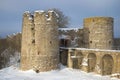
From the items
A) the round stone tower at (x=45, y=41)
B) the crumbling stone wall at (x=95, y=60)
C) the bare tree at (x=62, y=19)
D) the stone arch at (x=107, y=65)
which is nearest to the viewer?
the crumbling stone wall at (x=95, y=60)

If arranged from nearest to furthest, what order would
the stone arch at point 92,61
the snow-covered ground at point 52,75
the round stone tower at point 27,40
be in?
1. the snow-covered ground at point 52,75
2. the round stone tower at point 27,40
3. the stone arch at point 92,61

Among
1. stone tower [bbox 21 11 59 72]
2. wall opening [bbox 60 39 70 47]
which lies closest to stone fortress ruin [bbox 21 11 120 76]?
stone tower [bbox 21 11 59 72]

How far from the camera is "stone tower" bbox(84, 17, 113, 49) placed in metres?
39.9

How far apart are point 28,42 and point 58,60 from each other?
13.1 ft

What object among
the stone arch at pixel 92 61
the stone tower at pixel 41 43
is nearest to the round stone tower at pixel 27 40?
the stone tower at pixel 41 43

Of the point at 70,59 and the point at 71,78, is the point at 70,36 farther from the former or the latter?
the point at 71,78

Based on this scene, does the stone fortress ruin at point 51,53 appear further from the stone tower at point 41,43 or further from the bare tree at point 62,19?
the bare tree at point 62,19

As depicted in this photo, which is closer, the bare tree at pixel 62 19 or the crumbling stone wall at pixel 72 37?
the crumbling stone wall at pixel 72 37

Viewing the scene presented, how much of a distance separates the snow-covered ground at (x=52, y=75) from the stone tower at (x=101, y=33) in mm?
5911

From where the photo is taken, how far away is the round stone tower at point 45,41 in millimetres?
34844

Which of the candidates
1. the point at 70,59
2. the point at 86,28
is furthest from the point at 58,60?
the point at 86,28

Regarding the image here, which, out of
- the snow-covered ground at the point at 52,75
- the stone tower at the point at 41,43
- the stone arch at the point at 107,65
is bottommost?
the snow-covered ground at the point at 52,75

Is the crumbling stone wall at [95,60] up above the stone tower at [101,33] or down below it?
below

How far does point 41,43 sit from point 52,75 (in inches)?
155
